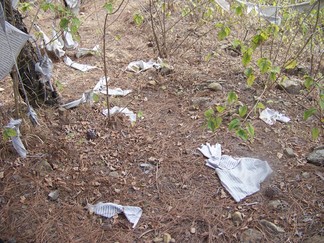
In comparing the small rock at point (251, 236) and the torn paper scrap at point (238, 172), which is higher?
the torn paper scrap at point (238, 172)

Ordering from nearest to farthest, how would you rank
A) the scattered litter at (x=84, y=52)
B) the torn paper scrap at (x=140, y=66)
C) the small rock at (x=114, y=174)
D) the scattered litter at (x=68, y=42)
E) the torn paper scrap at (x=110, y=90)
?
the small rock at (x=114, y=174) → the torn paper scrap at (x=110, y=90) → the torn paper scrap at (x=140, y=66) → the scattered litter at (x=84, y=52) → the scattered litter at (x=68, y=42)

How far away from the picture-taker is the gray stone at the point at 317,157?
2061mm

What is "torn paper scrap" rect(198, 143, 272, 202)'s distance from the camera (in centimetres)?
190

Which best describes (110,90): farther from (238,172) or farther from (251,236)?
(251,236)

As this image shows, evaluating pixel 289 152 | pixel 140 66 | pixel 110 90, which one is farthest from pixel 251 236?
Answer: pixel 140 66

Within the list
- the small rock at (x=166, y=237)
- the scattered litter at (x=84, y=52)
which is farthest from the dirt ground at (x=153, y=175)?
the scattered litter at (x=84, y=52)

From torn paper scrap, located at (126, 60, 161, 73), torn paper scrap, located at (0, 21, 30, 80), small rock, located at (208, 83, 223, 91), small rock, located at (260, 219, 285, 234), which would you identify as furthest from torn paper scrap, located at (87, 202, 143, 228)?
torn paper scrap, located at (126, 60, 161, 73)

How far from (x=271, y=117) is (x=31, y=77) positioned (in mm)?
1766

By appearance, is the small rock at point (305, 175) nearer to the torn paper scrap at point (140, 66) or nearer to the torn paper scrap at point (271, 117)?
the torn paper scrap at point (271, 117)

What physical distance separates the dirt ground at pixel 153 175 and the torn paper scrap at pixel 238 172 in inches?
1.5

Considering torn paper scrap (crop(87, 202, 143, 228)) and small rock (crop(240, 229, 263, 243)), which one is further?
torn paper scrap (crop(87, 202, 143, 228))

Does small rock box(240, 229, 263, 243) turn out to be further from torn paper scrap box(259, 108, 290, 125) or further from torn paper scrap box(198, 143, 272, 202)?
torn paper scrap box(259, 108, 290, 125)

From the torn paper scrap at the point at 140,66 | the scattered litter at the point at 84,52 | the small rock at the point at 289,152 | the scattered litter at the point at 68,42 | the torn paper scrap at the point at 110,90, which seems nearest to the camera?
the small rock at the point at 289,152

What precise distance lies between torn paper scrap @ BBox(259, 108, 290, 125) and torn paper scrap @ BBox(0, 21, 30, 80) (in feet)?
5.61
